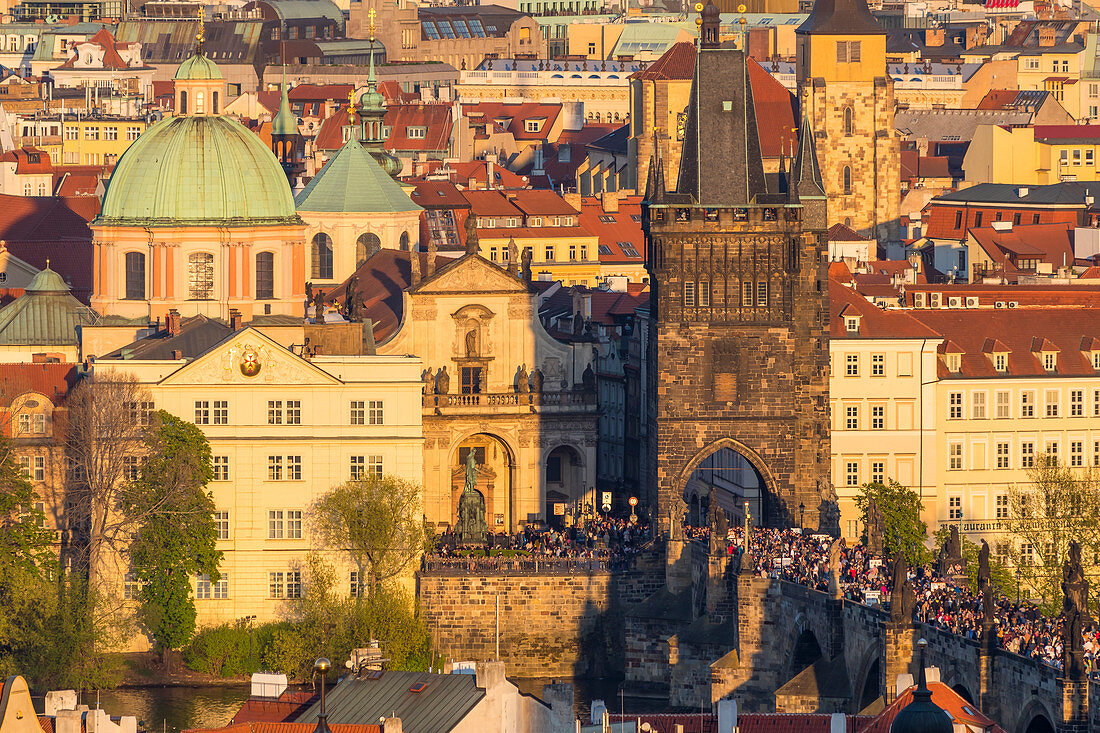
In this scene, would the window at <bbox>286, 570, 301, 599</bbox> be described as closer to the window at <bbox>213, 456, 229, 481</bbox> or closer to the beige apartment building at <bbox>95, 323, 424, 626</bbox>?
the beige apartment building at <bbox>95, 323, 424, 626</bbox>

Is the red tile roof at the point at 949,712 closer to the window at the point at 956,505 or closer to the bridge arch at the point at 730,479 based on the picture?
the bridge arch at the point at 730,479

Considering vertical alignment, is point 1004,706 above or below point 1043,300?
below

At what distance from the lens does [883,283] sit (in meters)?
164

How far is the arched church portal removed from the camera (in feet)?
487

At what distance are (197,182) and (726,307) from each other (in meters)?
24.4

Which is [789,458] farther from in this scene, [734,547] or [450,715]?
[450,715]

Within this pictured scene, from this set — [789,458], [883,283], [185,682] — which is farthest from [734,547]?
[883,283]

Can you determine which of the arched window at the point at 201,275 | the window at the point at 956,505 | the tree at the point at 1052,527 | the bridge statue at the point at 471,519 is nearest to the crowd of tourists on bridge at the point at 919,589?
the tree at the point at 1052,527

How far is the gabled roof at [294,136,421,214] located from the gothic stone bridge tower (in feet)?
127

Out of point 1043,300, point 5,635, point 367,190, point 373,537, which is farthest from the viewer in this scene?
point 367,190

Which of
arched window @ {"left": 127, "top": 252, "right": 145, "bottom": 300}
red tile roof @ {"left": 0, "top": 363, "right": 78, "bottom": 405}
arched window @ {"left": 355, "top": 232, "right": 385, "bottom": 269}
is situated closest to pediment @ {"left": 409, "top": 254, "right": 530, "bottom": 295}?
arched window @ {"left": 127, "top": 252, "right": 145, "bottom": 300}

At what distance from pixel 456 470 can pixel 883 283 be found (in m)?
24.4

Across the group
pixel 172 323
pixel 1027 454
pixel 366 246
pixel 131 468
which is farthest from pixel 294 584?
pixel 366 246

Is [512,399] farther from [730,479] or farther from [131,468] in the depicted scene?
[131,468]
